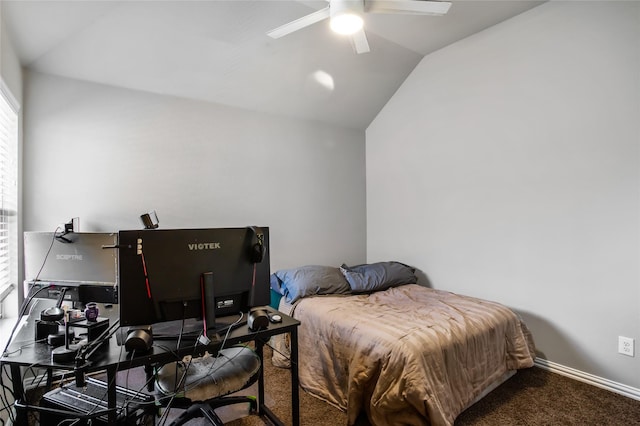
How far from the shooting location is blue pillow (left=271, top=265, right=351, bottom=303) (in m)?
2.78

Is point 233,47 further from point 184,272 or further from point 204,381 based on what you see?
point 204,381

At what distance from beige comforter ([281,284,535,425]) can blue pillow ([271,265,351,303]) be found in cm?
13

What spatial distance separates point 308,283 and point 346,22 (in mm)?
1901

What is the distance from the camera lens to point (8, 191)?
7.12 ft

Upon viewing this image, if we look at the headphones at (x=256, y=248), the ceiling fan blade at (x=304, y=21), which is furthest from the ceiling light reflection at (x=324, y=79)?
the headphones at (x=256, y=248)

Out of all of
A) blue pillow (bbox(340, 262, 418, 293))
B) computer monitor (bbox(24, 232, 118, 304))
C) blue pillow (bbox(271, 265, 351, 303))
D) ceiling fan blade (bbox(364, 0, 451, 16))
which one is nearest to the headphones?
computer monitor (bbox(24, 232, 118, 304))

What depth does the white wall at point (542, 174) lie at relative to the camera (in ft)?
7.52

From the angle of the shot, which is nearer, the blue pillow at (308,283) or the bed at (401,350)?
the bed at (401,350)

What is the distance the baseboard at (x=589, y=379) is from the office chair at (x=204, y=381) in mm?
2250

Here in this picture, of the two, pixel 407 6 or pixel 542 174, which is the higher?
pixel 407 6

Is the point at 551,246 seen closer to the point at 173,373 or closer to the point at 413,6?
the point at 413,6

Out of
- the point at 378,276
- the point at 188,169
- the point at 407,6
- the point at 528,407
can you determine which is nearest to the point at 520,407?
the point at 528,407

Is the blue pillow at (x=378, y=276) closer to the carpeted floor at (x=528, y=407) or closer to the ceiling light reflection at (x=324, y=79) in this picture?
the carpeted floor at (x=528, y=407)

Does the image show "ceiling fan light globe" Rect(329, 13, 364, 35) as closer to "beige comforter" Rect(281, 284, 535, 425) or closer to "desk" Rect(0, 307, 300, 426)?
"desk" Rect(0, 307, 300, 426)
